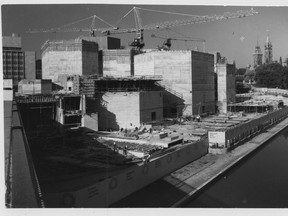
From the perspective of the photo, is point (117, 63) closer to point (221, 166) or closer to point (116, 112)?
point (116, 112)

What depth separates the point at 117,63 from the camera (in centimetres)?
5094

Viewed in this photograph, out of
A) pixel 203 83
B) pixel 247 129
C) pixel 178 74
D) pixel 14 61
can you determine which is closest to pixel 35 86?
pixel 14 61

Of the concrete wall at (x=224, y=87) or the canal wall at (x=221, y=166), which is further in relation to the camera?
the concrete wall at (x=224, y=87)

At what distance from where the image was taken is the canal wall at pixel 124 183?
1271cm

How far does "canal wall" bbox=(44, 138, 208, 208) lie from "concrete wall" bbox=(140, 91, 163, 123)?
1174 centimetres

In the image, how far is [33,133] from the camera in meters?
28.1

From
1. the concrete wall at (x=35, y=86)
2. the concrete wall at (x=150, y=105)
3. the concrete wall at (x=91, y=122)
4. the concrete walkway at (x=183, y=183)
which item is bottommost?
the concrete walkway at (x=183, y=183)

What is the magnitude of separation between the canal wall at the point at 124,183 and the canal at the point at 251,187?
2.47 m

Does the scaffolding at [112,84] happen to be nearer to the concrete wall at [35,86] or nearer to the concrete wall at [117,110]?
the concrete wall at [117,110]

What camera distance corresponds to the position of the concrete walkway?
1580 centimetres

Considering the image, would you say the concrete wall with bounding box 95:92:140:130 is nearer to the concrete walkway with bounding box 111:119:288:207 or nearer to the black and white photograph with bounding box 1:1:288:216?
the black and white photograph with bounding box 1:1:288:216

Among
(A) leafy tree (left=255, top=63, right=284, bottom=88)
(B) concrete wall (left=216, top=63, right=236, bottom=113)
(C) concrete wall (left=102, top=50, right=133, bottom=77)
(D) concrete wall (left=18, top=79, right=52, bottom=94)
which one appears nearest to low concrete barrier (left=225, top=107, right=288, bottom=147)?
(B) concrete wall (left=216, top=63, right=236, bottom=113)

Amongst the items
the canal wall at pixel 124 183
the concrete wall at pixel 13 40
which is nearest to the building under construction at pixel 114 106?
the concrete wall at pixel 13 40

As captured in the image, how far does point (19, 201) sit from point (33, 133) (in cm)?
1866
